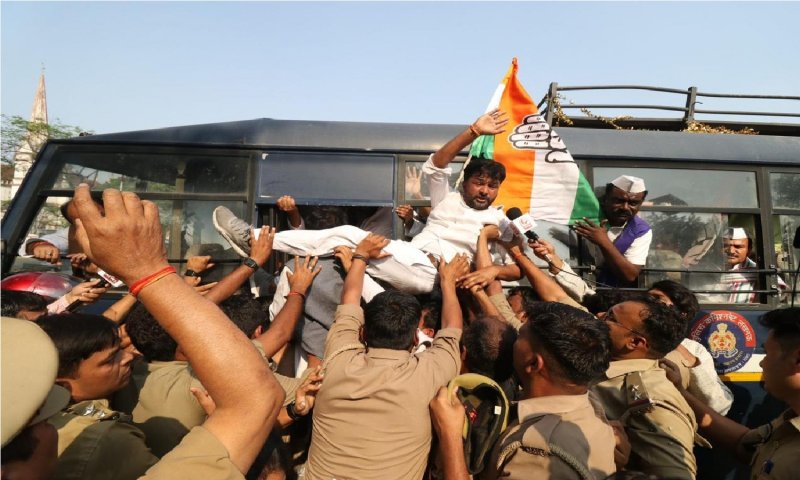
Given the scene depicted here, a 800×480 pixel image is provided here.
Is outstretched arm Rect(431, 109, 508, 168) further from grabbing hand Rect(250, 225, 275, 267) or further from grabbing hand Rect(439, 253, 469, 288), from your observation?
grabbing hand Rect(250, 225, 275, 267)

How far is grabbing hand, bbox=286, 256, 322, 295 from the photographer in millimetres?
3088

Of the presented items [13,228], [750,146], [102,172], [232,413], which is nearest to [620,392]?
[232,413]

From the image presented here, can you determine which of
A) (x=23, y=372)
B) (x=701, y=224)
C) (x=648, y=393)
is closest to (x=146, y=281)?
(x=23, y=372)

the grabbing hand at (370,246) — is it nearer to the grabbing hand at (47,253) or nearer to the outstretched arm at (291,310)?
the outstretched arm at (291,310)

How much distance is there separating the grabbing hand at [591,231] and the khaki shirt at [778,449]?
1.64 metres

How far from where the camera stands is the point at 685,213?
4168 mm

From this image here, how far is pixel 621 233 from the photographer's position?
4.00 meters

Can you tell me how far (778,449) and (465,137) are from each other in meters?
2.24

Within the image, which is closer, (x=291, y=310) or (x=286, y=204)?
(x=291, y=310)

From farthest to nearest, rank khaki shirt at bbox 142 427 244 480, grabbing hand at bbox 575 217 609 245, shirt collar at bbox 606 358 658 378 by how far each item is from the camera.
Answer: grabbing hand at bbox 575 217 609 245
shirt collar at bbox 606 358 658 378
khaki shirt at bbox 142 427 244 480

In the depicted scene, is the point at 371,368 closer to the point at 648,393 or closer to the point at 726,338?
the point at 648,393

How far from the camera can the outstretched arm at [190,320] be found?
106cm

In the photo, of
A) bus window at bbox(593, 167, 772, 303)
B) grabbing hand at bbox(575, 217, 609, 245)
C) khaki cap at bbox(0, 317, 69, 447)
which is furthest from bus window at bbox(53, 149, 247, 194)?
khaki cap at bbox(0, 317, 69, 447)

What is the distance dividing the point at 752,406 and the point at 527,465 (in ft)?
9.79
